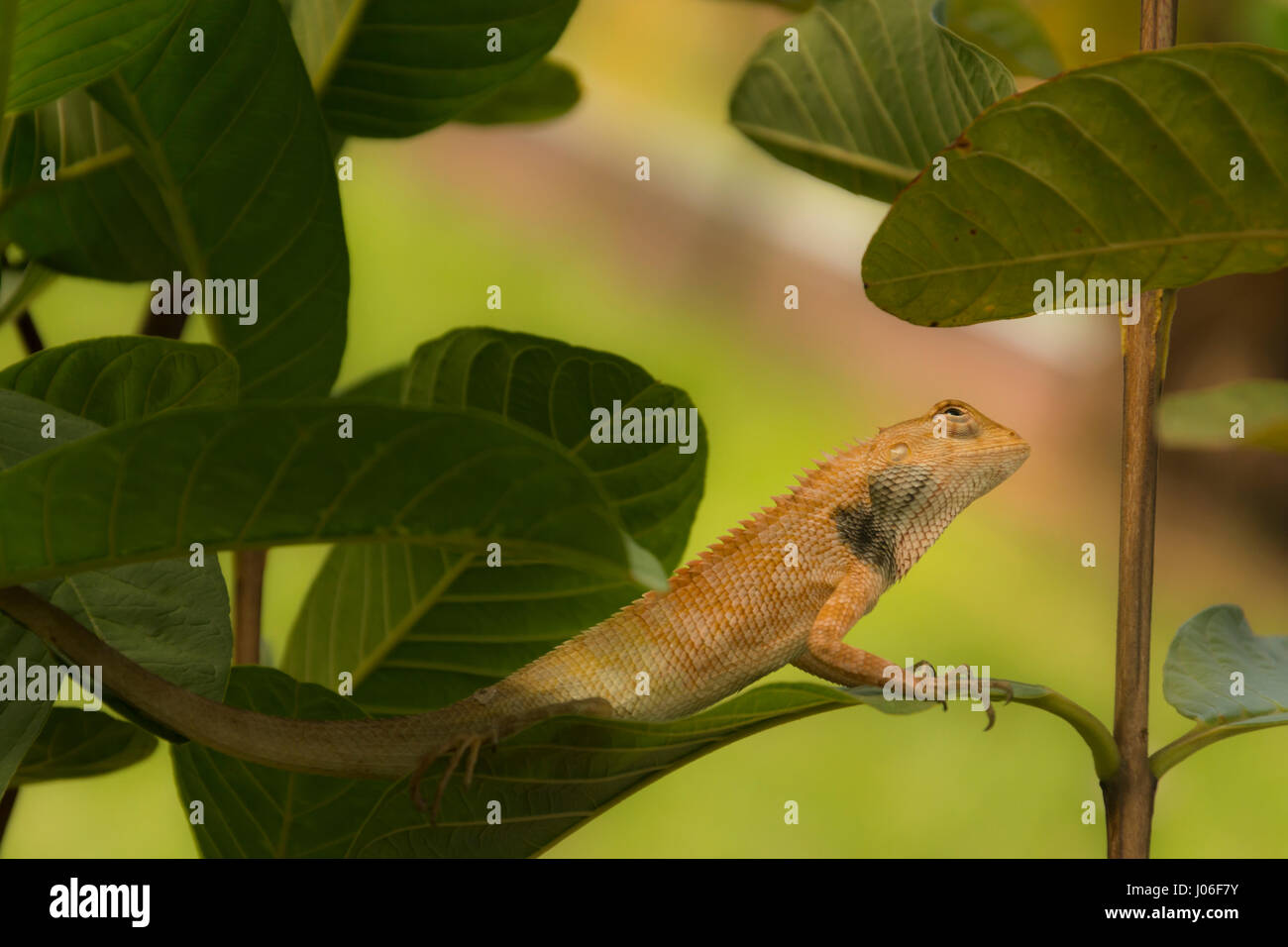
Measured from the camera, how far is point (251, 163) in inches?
28.3

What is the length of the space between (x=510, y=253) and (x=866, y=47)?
2.49 meters

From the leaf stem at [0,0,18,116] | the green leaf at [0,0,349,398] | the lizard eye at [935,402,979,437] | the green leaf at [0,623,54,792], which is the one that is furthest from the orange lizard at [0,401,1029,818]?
the leaf stem at [0,0,18,116]

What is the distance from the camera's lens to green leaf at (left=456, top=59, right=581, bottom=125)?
1.07 meters

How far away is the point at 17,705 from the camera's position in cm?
61

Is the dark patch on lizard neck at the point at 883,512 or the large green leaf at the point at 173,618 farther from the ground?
the dark patch on lizard neck at the point at 883,512

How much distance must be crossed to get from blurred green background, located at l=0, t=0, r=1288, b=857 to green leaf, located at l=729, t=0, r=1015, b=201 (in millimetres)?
1287

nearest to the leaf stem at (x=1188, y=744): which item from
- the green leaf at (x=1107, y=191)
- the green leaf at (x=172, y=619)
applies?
the green leaf at (x=1107, y=191)

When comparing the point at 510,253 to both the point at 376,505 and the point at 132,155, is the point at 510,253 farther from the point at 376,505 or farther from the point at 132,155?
the point at 376,505

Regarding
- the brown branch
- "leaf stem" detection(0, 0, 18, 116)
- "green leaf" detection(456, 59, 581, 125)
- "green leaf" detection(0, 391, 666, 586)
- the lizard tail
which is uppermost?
"green leaf" detection(456, 59, 581, 125)

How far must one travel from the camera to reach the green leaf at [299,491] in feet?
1.38

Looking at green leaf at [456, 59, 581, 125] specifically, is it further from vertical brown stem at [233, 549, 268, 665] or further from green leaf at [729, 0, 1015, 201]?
vertical brown stem at [233, 549, 268, 665]

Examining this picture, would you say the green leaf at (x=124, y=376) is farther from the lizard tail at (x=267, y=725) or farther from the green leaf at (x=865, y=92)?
the green leaf at (x=865, y=92)

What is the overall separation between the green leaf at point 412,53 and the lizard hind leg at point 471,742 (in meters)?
0.44
